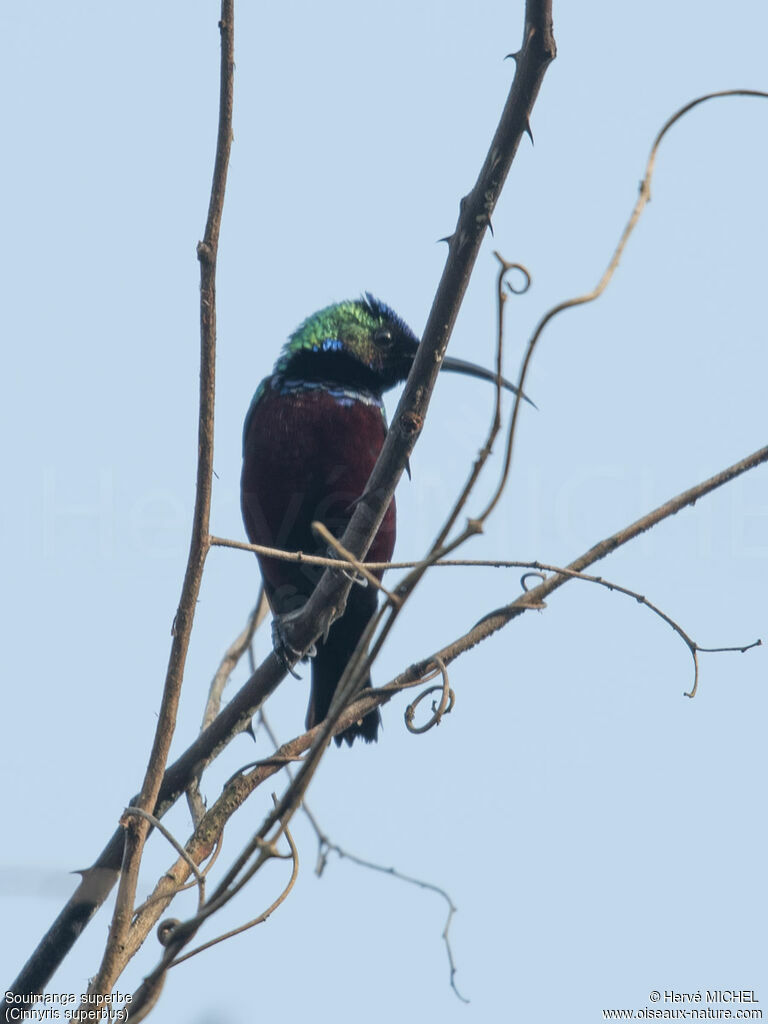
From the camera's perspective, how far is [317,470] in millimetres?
4773

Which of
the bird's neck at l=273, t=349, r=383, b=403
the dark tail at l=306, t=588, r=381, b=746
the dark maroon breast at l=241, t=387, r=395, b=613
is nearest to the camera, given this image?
the dark maroon breast at l=241, t=387, r=395, b=613

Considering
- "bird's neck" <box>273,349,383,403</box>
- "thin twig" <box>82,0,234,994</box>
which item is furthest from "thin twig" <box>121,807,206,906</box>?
"bird's neck" <box>273,349,383,403</box>

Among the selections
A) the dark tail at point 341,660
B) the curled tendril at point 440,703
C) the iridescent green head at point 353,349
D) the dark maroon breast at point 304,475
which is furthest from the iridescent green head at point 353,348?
the curled tendril at point 440,703

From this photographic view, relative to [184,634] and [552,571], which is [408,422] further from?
[184,634]

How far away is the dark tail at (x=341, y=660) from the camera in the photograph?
4.88 meters

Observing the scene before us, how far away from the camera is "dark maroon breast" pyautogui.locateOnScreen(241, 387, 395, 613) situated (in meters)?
4.76

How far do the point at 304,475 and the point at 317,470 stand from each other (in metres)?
0.06

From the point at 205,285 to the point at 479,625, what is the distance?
126 cm

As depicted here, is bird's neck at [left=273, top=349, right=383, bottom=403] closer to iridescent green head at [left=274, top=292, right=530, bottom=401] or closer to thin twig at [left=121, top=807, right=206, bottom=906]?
iridescent green head at [left=274, top=292, right=530, bottom=401]

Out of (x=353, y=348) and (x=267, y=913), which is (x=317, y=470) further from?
(x=267, y=913)

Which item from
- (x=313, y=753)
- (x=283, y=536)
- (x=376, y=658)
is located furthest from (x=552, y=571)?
(x=283, y=536)

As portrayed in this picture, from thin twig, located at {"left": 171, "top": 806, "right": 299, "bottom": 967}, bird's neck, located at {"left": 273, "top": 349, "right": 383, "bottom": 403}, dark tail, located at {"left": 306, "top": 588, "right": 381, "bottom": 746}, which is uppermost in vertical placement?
bird's neck, located at {"left": 273, "top": 349, "right": 383, "bottom": 403}

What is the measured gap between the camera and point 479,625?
119 inches

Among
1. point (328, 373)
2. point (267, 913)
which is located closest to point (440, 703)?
point (267, 913)
